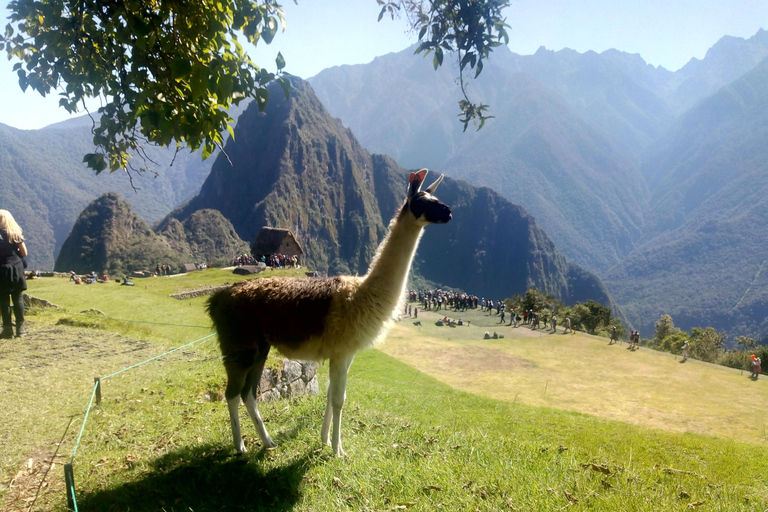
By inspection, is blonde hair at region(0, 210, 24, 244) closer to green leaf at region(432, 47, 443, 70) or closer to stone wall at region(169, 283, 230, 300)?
green leaf at region(432, 47, 443, 70)

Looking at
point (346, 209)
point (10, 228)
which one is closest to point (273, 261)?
point (10, 228)

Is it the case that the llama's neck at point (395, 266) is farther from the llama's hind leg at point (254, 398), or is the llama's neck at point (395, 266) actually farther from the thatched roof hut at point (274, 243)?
the thatched roof hut at point (274, 243)

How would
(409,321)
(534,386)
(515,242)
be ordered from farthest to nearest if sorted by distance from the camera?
(515,242)
(409,321)
(534,386)

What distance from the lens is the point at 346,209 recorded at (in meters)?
156

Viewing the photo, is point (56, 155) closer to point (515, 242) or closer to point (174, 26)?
point (515, 242)

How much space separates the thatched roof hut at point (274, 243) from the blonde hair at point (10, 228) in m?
37.4

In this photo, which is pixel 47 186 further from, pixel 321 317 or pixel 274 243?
pixel 321 317

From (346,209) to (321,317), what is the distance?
504 feet

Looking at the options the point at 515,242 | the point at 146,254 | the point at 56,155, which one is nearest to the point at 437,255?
the point at 515,242

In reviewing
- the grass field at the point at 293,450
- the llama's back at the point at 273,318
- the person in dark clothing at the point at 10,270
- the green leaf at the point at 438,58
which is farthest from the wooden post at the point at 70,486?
the person in dark clothing at the point at 10,270

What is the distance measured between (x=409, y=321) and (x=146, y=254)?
64150mm

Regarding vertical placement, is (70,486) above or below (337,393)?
below

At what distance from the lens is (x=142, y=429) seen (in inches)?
182

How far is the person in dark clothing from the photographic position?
24.6 feet
